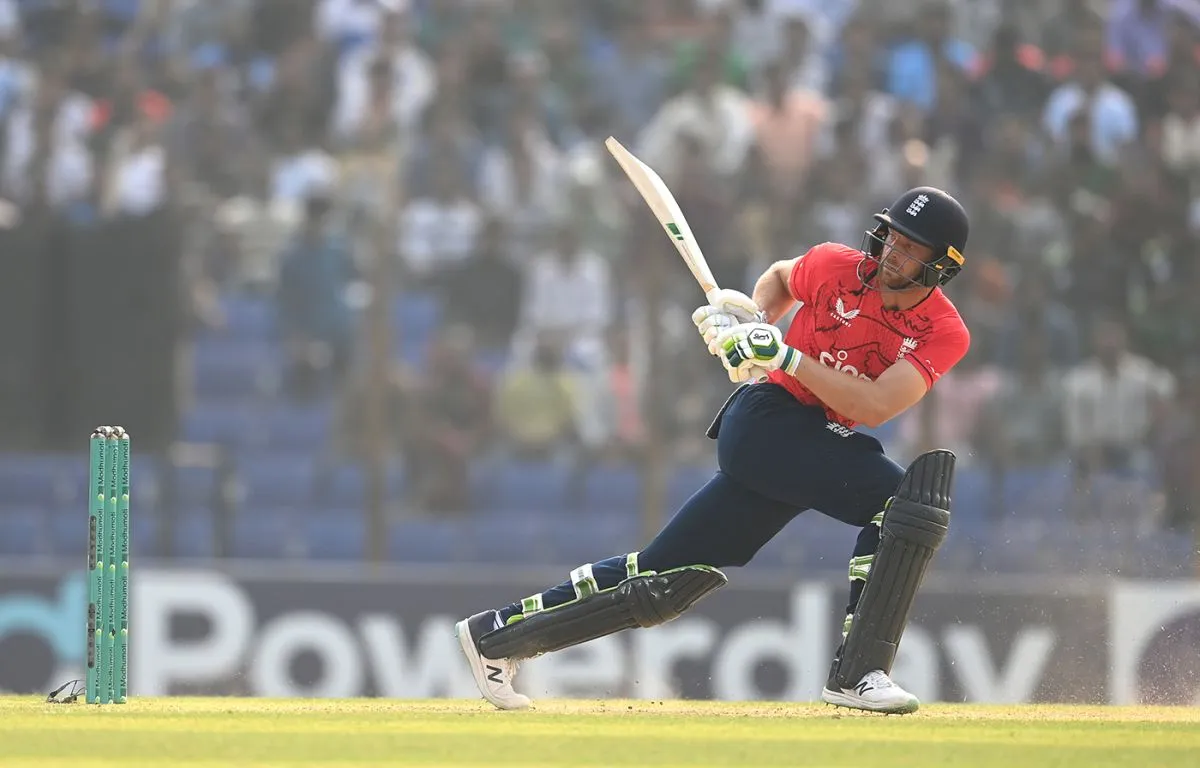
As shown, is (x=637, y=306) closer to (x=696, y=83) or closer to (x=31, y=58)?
(x=696, y=83)

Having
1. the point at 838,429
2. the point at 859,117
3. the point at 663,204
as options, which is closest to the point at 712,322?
the point at 838,429

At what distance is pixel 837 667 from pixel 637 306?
16.4 ft

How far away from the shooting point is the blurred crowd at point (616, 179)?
428 inches

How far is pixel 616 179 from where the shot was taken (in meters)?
11.5

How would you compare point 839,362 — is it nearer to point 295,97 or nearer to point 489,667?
point 489,667

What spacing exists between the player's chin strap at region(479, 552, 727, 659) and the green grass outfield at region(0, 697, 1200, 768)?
22 centimetres

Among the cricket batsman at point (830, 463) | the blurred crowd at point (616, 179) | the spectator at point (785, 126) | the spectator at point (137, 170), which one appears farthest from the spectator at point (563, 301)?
the cricket batsman at point (830, 463)

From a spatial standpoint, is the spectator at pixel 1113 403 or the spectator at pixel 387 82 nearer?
the spectator at pixel 1113 403

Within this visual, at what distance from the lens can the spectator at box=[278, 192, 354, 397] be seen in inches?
444

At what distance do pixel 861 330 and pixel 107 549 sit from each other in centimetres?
230

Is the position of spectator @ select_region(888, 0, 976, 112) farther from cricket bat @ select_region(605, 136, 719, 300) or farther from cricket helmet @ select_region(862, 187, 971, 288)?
cricket helmet @ select_region(862, 187, 971, 288)

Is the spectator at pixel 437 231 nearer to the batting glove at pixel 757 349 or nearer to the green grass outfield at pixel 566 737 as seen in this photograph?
the green grass outfield at pixel 566 737

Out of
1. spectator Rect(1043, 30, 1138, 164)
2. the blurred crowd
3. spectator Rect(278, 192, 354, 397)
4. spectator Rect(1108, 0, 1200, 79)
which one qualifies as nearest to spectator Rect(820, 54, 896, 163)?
the blurred crowd

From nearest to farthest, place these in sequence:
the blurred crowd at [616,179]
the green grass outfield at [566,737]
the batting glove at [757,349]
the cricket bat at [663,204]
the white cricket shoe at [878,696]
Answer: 1. the green grass outfield at [566,737]
2. the batting glove at [757,349]
3. the white cricket shoe at [878,696]
4. the cricket bat at [663,204]
5. the blurred crowd at [616,179]
